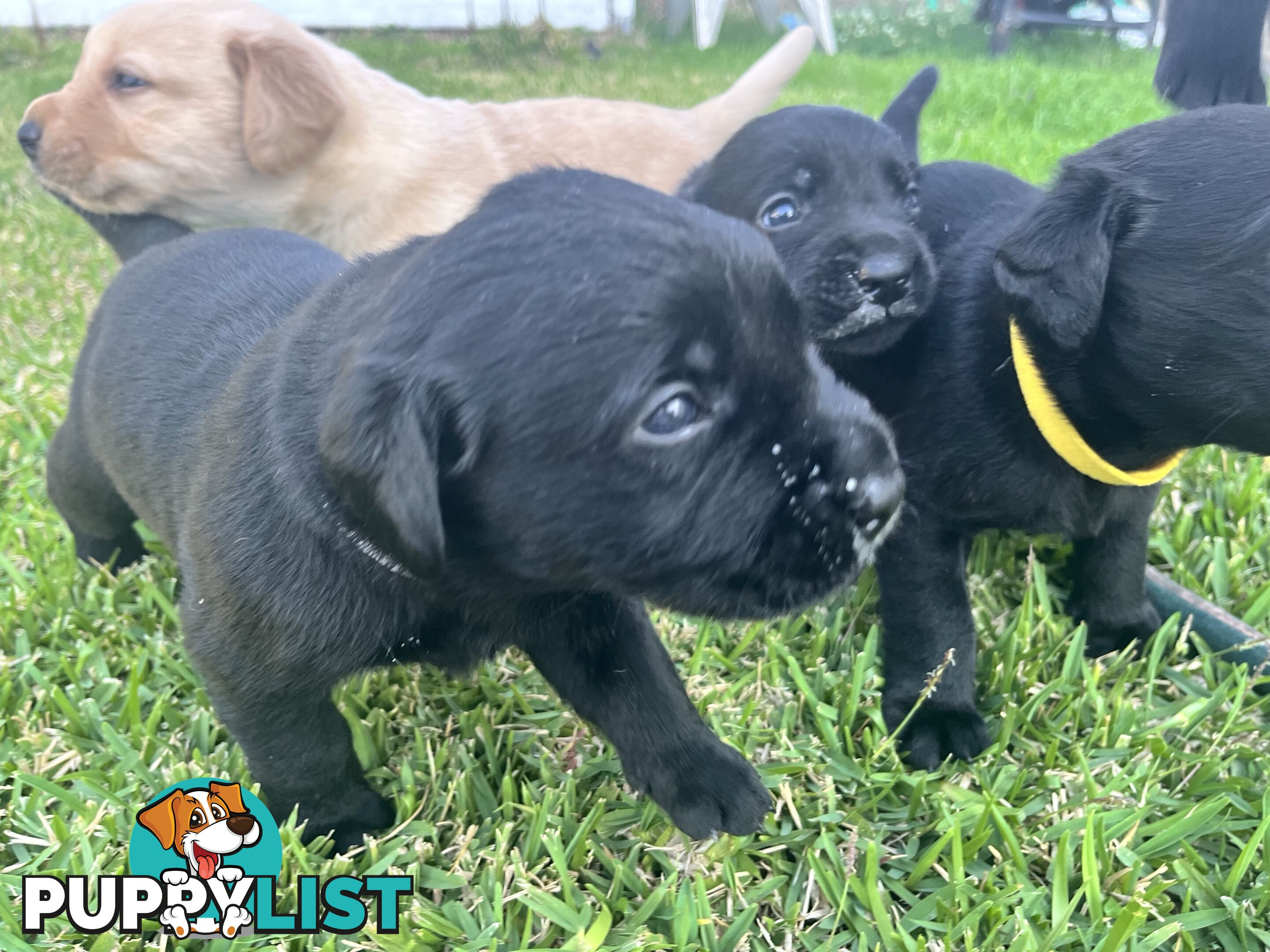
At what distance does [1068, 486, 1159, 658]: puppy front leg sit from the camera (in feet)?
7.23

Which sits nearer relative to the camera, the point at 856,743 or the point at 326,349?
the point at 326,349

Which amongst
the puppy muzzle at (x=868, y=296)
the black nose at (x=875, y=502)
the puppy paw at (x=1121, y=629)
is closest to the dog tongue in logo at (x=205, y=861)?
the black nose at (x=875, y=502)

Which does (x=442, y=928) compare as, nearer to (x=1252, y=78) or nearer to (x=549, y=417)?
(x=549, y=417)

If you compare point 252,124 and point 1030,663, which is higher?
point 252,124

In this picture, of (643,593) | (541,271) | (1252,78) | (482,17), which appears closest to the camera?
(541,271)

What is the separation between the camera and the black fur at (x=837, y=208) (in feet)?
7.19

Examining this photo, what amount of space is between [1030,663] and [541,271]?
1.49m

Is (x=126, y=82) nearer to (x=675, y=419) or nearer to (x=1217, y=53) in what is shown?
(x=675, y=419)

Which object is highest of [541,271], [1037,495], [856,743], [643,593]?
[541,271]

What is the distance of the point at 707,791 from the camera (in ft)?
5.77

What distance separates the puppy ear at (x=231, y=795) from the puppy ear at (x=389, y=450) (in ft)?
2.41

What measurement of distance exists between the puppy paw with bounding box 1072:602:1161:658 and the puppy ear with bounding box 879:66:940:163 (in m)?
1.65

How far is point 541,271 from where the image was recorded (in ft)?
4.32

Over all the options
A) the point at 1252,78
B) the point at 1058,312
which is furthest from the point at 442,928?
the point at 1252,78
